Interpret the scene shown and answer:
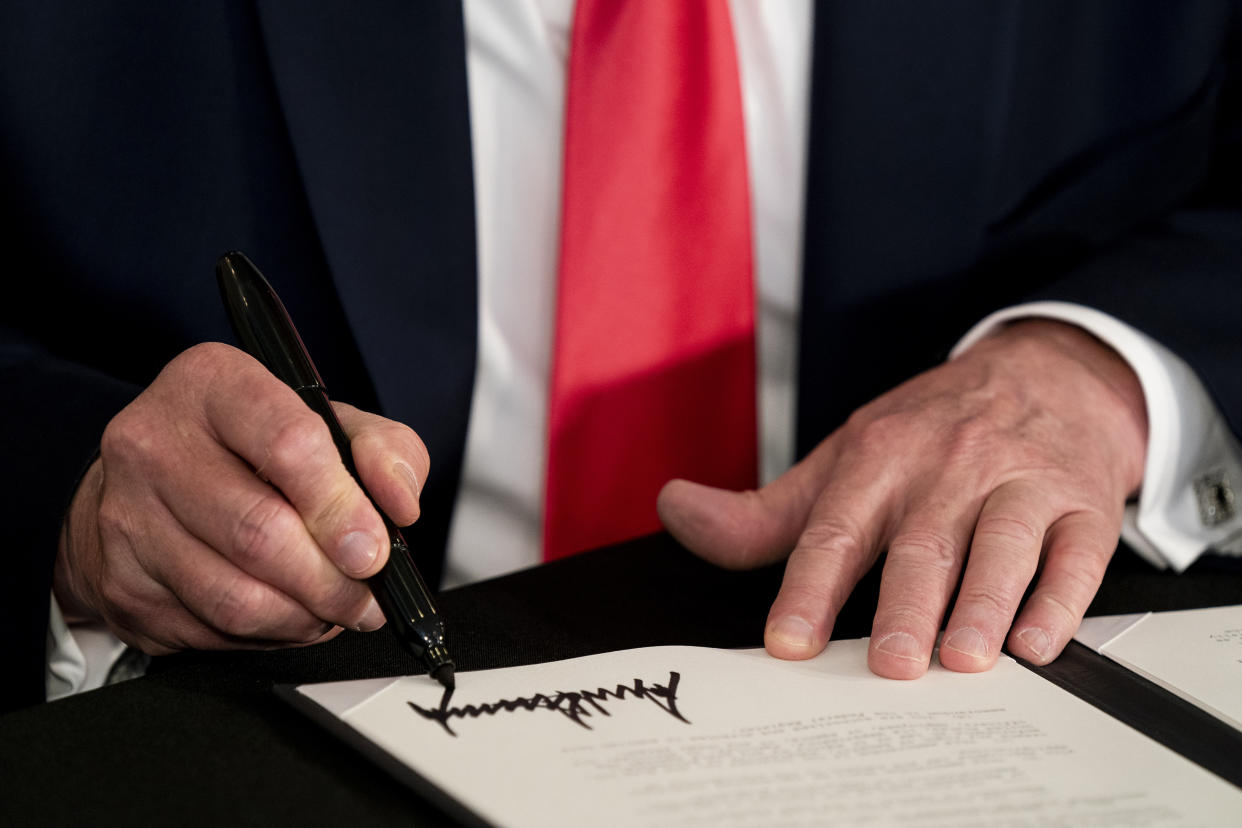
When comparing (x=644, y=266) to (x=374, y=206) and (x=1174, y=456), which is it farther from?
(x=1174, y=456)

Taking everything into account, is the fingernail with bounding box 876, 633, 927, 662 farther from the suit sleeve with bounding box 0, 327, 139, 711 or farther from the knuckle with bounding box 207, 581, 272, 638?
the suit sleeve with bounding box 0, 327, 139, 711

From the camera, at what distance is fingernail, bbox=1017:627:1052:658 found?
55 cm

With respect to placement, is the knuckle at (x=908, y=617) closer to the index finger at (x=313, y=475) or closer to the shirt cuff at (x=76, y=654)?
the index finger at (x=313, y=475)

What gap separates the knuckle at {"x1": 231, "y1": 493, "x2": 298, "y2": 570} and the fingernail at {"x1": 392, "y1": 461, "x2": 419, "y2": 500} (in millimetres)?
56

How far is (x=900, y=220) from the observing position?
3.27ft

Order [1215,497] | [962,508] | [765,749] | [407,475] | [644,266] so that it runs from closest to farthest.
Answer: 1. [765,749]
2. [407,475]
3. [962,508]
4. [1215,497]
5. [644,266]

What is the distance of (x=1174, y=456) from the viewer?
80 centimetres

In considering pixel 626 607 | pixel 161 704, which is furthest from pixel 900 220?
pixel 161 704

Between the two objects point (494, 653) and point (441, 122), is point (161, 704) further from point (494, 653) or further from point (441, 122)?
point (441, 122)

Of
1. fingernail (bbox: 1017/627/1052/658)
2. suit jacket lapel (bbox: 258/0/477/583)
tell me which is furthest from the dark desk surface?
suit jacket lapel (bbox: 258/0/477/583)

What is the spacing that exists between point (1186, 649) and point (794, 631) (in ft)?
0.72

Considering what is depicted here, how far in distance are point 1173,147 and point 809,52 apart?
0.45 meters

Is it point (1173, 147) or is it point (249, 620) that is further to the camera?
point (1173, 147)
